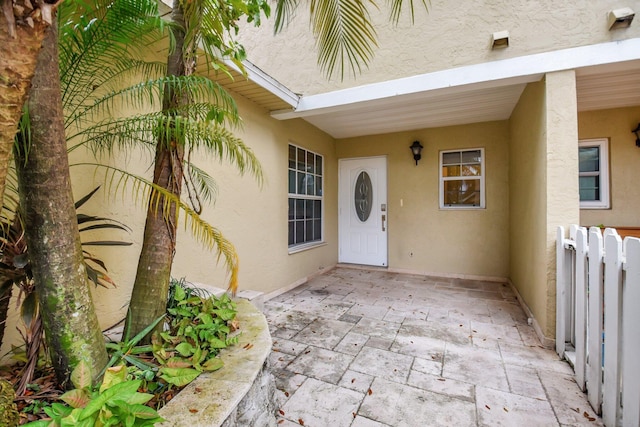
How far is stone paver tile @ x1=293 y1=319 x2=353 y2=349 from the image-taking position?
101 inches

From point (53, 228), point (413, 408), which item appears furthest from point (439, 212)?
point (53, 228)

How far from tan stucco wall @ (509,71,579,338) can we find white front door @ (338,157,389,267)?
8.37 feet

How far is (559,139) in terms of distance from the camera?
8.05 feet

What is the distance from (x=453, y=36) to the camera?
302 centimetres

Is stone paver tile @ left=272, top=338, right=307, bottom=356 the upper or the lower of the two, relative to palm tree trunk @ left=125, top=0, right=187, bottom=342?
lower

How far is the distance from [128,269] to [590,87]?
5009 mm

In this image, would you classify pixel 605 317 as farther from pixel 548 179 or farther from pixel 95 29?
pixel 95 29

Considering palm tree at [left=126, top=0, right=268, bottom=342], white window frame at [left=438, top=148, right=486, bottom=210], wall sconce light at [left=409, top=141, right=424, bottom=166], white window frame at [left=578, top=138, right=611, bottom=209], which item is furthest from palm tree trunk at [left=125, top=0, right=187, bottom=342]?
white window frame at [left=578, top=138, right=611, bottom=209]

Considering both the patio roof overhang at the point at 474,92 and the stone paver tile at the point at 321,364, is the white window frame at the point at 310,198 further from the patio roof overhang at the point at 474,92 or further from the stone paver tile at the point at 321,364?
the stone paver tile at the point at 321,364

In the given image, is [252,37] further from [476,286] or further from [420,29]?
[476,286]

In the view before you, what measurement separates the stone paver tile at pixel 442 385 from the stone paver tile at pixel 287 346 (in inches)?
36.4

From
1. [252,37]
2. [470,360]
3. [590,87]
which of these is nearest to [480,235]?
[590,87]

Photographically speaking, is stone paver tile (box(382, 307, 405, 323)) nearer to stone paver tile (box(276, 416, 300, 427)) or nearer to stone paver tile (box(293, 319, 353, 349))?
stone paver tile (box(293, 319, 353, 349))

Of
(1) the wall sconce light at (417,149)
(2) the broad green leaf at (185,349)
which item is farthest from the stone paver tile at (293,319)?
(1) the wall sconce light at (417,149)
